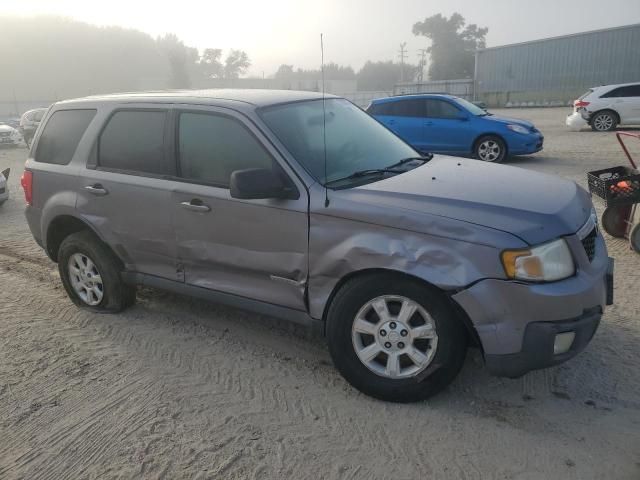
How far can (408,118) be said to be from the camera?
39.8ft

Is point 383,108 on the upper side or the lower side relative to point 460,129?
upper

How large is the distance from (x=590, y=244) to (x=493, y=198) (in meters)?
0.69

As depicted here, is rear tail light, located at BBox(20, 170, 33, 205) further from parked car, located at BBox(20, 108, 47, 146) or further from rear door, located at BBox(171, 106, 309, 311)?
parked car, located at BBox(20, 108, 47, 146)

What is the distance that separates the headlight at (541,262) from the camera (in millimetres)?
2719

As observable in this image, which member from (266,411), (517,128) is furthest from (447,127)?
(266,411)

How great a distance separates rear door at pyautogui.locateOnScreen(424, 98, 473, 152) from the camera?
1166 cm

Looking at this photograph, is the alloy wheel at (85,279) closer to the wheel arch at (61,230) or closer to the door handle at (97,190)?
the wheel arch at (61,230)

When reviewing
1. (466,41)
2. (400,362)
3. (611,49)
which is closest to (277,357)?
(400,362)

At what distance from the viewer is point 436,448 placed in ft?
9.15

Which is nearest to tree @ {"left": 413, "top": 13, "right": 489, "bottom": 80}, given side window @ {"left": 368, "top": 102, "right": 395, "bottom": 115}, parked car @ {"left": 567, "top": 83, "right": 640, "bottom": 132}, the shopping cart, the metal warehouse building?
the metal warehouse building

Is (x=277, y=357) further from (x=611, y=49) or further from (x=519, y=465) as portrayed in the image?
(x=611, y=49)

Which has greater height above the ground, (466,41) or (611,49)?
(466,41)

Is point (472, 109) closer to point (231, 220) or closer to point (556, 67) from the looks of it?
point (231, 220)

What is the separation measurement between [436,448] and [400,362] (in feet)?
1.74
